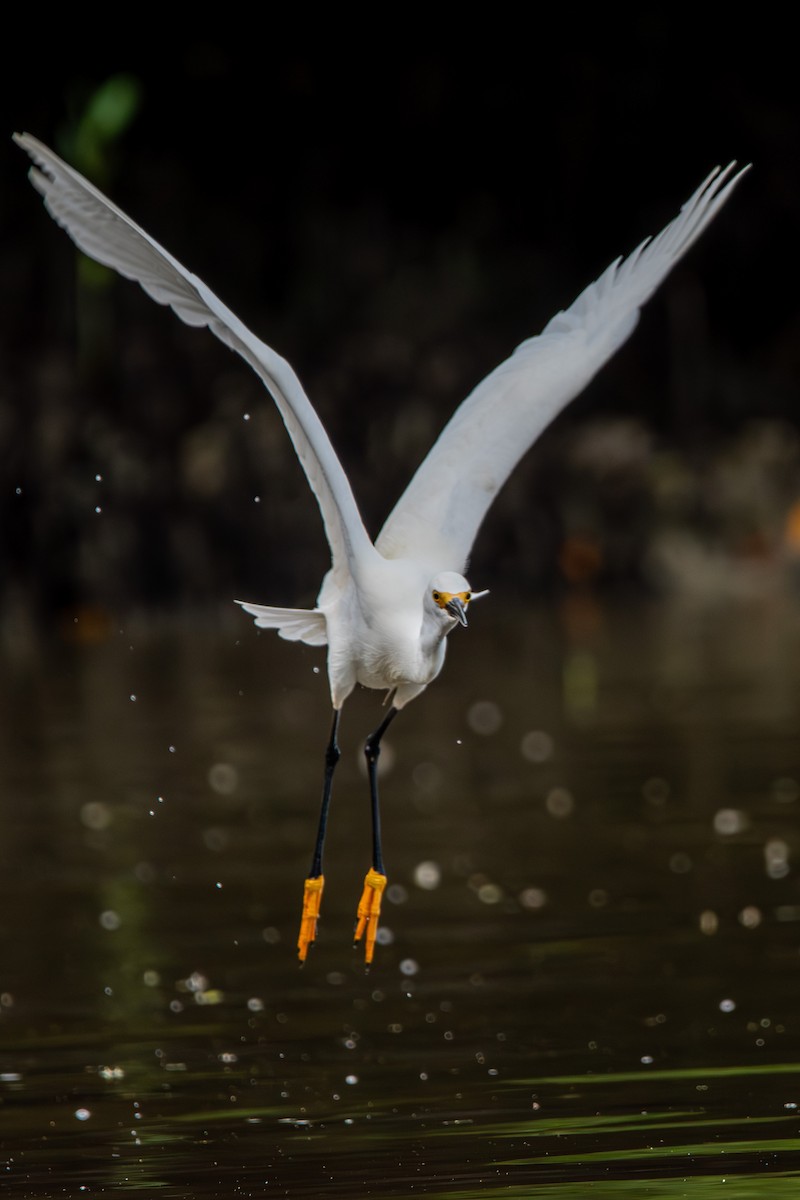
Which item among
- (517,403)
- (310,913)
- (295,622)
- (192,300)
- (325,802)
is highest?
(517,403)

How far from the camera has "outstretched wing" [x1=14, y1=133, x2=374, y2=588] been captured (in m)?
7.70

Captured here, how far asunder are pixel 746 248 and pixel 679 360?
256 centimetres

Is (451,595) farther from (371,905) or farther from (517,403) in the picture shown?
(517,403)

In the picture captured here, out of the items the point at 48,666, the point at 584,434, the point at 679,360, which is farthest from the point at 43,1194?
the point at 679,360

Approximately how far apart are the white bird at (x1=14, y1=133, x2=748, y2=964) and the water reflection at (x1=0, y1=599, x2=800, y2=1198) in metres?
0.73

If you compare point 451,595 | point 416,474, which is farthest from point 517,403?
point 451,595

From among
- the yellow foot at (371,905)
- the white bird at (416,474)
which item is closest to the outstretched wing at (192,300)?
the white bird at (416,474)

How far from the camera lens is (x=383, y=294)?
115 feet

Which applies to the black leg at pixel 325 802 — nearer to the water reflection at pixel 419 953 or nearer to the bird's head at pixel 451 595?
the water reflection at pixel 419 953

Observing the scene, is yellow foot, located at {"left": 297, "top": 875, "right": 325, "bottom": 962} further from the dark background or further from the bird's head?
the dark background

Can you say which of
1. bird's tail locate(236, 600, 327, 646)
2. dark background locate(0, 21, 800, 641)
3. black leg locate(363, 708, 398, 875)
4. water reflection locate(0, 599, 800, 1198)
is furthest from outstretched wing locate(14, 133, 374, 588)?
dark background locate(0, 21, 800, 641)

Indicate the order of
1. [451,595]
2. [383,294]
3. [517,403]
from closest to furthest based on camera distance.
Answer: [451,595], [517,403], [383,294]

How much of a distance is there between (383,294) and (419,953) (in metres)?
25.6

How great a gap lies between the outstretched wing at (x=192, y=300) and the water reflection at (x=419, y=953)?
5.78 feet
